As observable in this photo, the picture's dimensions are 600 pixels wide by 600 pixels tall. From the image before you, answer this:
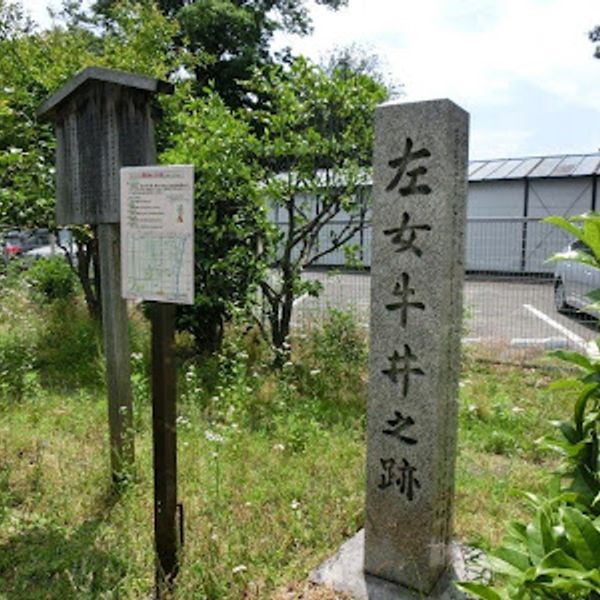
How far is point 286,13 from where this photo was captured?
21.6 meters

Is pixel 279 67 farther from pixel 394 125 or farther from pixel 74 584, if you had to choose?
pixel 74 584

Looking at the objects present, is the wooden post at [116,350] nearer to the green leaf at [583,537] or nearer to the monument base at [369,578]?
the monument base at [369,578]

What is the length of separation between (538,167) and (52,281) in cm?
1461

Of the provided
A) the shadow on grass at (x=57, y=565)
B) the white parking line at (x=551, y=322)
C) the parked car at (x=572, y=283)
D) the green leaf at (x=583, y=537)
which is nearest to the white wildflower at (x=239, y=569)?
the shadow on grass at (x=57, y=565)

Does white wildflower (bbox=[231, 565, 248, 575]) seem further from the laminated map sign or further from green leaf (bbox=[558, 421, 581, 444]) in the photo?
green leaf (bbox=[558, 421, 581, 444])

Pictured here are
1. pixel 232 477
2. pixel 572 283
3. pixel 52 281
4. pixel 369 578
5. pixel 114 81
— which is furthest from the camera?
pixel 52 281

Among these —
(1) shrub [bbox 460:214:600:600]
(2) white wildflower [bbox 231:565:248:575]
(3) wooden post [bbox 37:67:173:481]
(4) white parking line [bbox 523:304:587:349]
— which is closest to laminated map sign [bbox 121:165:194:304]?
(3) wooden post [bbox 37:67:173:481]

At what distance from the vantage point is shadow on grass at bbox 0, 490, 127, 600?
2.59 m

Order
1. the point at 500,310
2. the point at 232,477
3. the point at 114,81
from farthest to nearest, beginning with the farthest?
the point at 500,310 → the point at 232,477 → the point at 114,81

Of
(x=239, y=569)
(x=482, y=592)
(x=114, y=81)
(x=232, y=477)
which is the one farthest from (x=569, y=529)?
(x=114, y=81)

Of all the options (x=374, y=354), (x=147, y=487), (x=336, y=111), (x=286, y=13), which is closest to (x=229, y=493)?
(x=147, y=487)

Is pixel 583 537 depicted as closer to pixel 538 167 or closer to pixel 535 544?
pixel 535 544

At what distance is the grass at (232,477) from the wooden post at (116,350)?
8.8 inches

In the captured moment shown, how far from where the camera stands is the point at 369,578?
2703 millimetres
